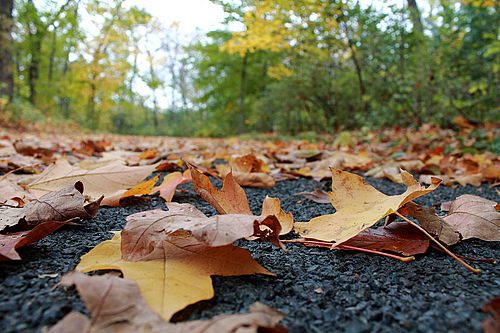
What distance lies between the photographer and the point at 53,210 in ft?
2.60

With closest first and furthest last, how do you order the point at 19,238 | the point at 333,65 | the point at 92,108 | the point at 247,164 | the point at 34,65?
the point at 19,238 → the point at 247,164 → the point at 333,65 → the point at 34,65 → the point at 92,108

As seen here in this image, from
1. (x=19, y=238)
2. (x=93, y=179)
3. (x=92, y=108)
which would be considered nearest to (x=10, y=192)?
(x=93, y=179)

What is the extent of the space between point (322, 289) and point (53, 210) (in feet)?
1.86

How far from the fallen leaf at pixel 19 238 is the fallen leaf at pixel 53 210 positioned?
4 centimetres

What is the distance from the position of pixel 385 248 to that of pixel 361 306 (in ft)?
0.74

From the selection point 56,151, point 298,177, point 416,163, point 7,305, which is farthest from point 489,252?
point 56,151

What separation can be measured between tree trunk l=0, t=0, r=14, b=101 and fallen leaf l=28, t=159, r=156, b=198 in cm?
768

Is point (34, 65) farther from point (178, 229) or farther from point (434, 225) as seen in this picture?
point (434, 225)

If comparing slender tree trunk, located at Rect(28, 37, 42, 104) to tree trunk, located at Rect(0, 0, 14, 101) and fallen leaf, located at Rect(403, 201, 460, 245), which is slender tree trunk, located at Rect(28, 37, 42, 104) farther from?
fallen leaf, located at Rect(403, 201, 460, 245)

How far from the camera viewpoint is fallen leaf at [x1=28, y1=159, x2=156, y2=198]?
42.5 inches

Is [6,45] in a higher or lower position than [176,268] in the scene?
higher

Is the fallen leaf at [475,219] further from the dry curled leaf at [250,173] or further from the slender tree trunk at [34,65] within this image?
the slender tree trunk at [34,65]

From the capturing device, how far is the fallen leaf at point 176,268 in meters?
0.49

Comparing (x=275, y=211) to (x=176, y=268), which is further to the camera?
(x=275, y=211)
